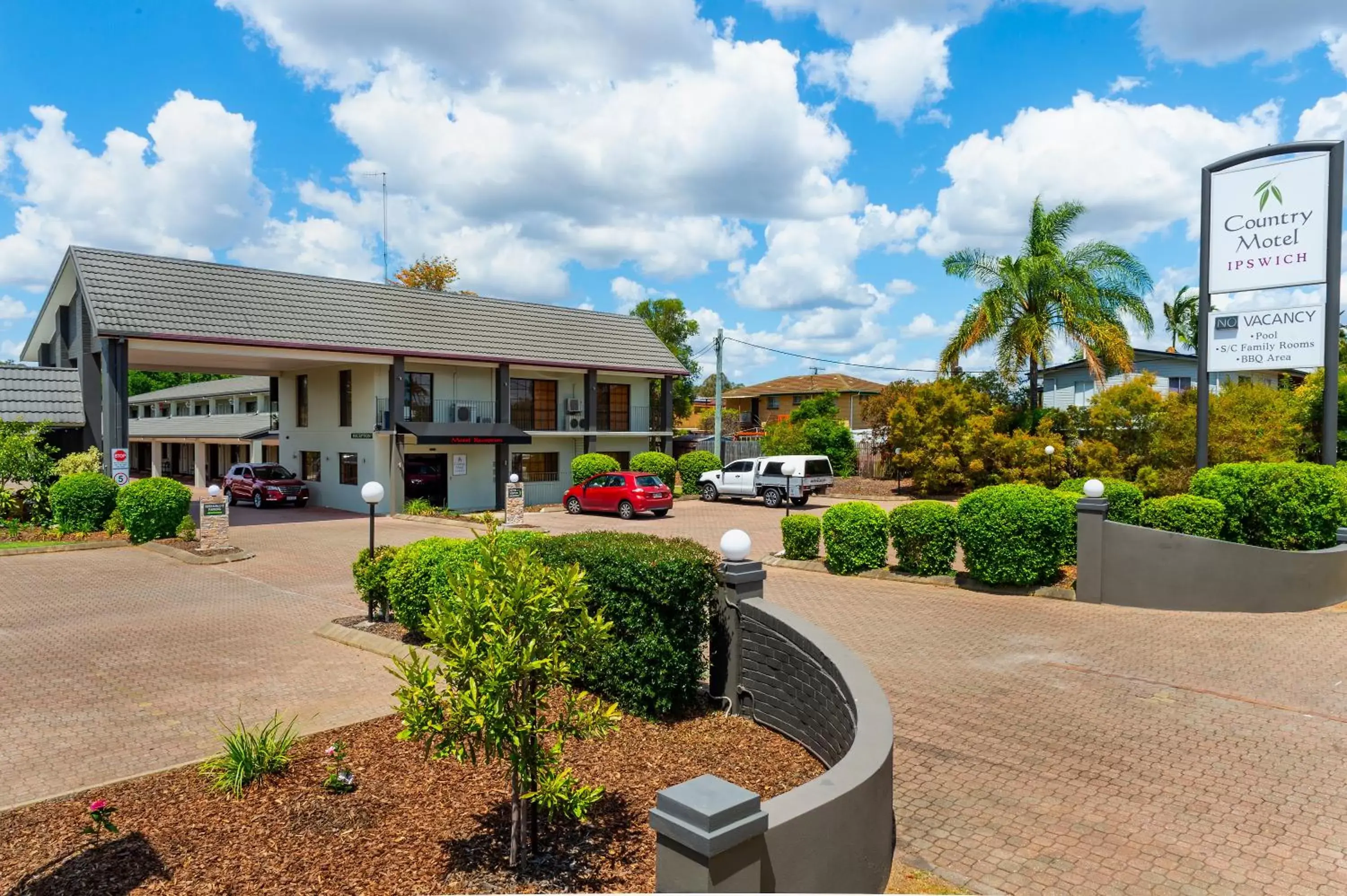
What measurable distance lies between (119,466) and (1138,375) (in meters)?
35.6

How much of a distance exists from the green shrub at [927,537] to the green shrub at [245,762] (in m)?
10.3

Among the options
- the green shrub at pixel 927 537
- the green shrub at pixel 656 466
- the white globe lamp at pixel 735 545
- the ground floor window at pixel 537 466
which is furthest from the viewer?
the green shrub at pixel 656 466

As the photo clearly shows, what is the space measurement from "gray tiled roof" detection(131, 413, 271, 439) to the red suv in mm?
6096

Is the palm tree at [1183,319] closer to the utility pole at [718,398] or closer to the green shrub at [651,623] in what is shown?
the utility pole at [718,398]

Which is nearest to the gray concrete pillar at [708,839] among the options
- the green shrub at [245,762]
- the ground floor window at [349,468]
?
the green shrub at [245,762]

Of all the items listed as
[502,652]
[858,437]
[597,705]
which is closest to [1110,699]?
[597,705]

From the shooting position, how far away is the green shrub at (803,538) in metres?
15.6

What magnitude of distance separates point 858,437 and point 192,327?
30877 mm

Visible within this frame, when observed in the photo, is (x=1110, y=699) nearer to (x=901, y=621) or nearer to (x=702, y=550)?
(x=901, y=621)

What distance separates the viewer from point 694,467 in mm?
32906

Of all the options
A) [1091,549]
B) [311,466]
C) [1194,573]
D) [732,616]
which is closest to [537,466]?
[311,466]

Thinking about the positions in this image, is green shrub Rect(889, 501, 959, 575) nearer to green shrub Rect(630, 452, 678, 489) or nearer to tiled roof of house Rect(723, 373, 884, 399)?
green shrub Rect(630, 452, 678, 489)

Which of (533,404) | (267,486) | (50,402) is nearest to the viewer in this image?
(50,402)

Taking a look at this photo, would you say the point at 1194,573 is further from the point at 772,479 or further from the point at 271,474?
the point at 271,474
